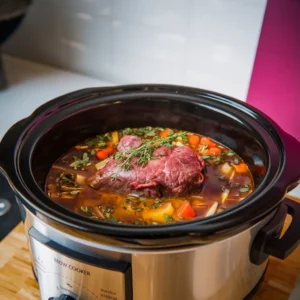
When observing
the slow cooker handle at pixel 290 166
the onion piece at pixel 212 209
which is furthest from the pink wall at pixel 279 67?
the onion piece at pixel 212 209

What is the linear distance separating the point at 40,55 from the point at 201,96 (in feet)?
3.05

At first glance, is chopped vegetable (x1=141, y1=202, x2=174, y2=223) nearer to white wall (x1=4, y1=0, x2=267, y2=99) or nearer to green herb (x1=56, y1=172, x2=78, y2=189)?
green herb (x1=56, y1=172, x2=78, y2=189)

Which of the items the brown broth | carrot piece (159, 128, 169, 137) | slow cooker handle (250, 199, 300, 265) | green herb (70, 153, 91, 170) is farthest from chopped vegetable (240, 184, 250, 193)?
green herb (70, 153, 91, 170)

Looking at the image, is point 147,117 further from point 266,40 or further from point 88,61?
point 88,61

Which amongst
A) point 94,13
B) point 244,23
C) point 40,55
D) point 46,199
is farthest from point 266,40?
point 40,55

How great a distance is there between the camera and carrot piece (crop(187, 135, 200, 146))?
1.25 meters

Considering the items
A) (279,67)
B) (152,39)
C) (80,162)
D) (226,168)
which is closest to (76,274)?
(80,162)

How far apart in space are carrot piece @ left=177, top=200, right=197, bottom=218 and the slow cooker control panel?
190 millimetres

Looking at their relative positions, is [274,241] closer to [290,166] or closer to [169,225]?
[290,166]

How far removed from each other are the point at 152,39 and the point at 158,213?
2.47 ft

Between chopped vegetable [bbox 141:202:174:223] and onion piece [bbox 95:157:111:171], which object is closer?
chopped vegetable [bbox 141:202:174:223]

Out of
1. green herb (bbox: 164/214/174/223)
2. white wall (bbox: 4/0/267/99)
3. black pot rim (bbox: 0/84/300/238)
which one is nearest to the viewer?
black pot rim (bbox: 0/84/300/238)

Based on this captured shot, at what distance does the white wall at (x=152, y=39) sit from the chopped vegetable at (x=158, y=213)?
2.03 ft

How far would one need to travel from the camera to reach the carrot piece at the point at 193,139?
1254mm
